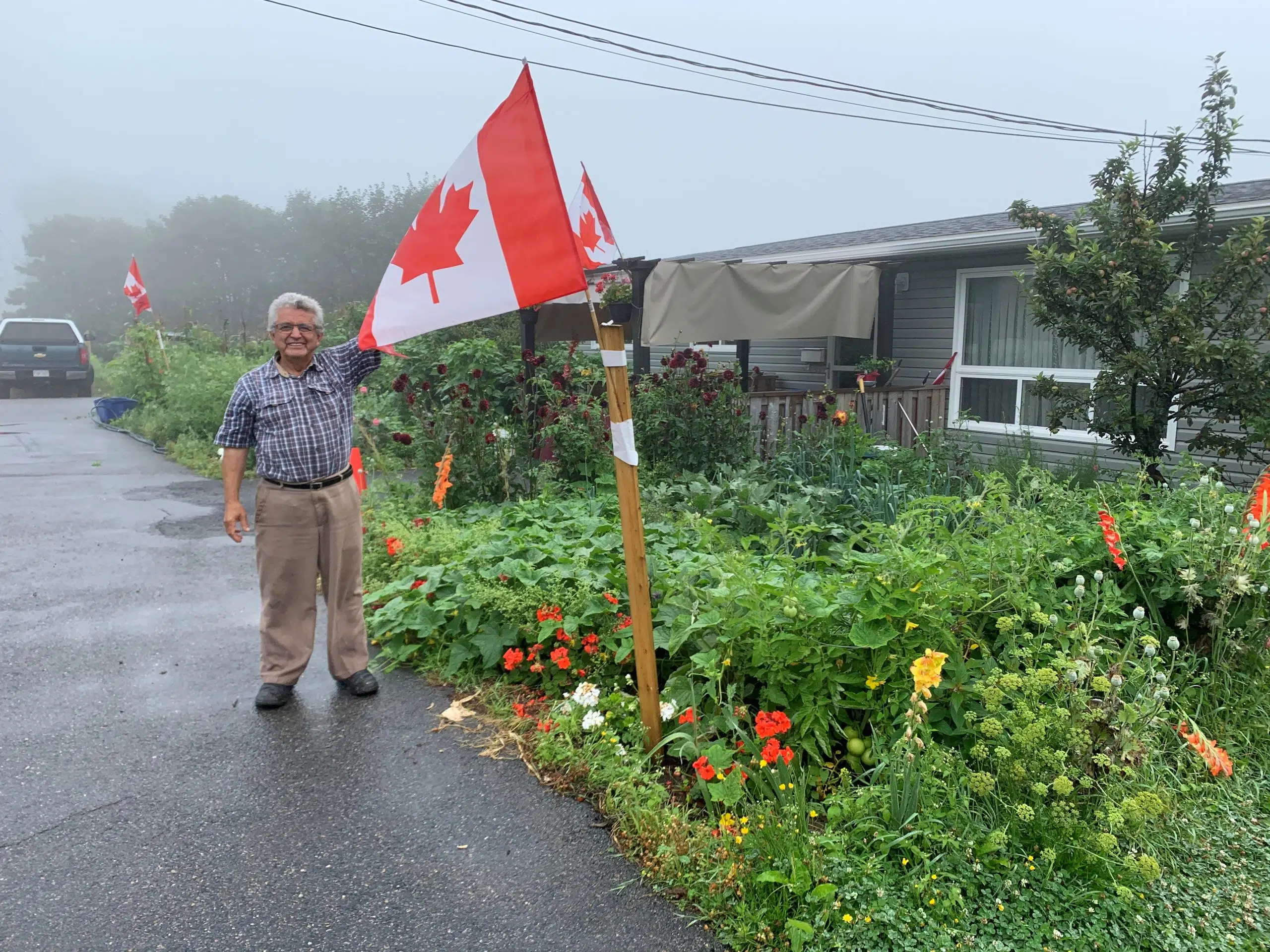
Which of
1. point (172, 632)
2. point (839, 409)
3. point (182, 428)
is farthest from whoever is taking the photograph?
point (182, 428)

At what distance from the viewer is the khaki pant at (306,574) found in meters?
3.93

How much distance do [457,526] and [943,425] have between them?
599 cm

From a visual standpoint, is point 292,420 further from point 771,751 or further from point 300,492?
point 771,751

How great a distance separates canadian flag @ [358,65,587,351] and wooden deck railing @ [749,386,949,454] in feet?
17.1

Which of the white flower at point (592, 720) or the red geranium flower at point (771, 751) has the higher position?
the red geranium flower at point (771, 751)

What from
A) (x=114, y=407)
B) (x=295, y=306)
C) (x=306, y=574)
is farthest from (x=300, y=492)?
(x=114, y=407)

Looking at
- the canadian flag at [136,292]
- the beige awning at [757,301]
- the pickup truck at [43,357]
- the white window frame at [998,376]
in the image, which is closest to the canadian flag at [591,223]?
the beige awning at [757,301]

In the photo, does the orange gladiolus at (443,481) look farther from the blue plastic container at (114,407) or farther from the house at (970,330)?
the blue plastic container at (114,407)

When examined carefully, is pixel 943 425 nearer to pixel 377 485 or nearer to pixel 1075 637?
pixel 377 485

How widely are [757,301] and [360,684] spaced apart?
6.82m

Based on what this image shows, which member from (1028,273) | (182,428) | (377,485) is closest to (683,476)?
(377,485)

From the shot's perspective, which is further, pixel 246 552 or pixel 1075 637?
pixel 246 552

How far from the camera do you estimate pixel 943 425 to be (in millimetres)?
9719

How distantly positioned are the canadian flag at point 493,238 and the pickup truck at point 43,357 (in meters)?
24.3
